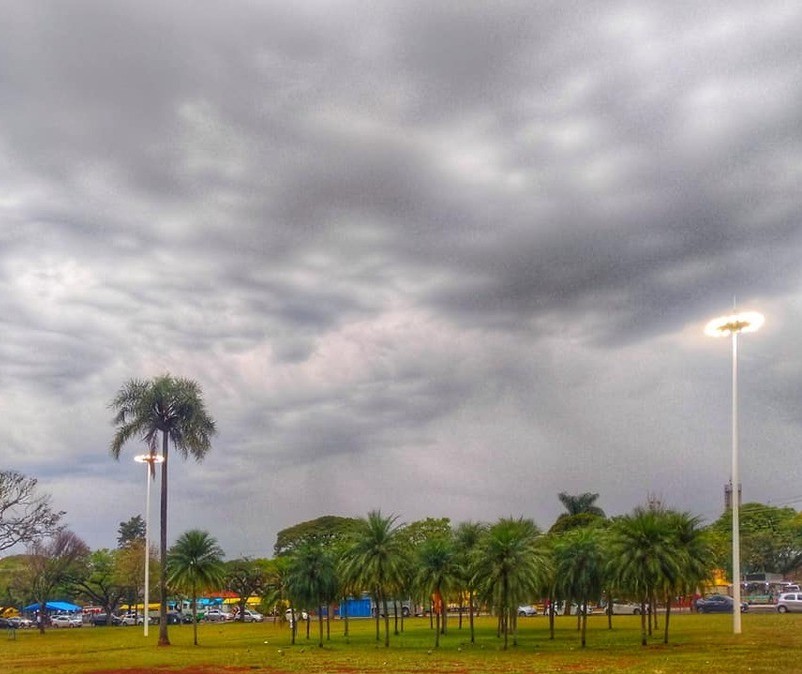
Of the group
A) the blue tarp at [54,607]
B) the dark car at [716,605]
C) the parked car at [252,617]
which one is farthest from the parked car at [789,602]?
the blue tarp at [54,607]

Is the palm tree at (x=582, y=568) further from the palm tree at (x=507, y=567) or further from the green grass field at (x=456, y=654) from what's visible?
the palm tree at (x=507, y=567)

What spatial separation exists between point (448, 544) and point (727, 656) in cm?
2076

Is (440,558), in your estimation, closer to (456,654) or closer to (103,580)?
(456,654)

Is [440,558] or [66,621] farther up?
[440,558]

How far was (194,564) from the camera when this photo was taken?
65438mm

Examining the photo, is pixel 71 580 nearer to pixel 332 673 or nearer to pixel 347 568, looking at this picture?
pixel 347 568

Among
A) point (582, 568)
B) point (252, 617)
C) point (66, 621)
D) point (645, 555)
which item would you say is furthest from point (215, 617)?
point (645, 555)

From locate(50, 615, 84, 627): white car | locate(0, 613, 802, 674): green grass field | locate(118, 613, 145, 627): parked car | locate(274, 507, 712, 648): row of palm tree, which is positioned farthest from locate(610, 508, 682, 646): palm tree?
locate(50, 615, 84, 627): white car

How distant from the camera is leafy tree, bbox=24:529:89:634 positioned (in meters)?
96.5

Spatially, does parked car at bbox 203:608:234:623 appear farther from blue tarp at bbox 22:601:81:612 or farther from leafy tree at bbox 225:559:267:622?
blue tarp at bbox 22:601:81:612

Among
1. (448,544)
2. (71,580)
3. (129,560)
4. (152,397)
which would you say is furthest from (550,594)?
(71,580)

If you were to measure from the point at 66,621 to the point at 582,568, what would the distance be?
294 feet

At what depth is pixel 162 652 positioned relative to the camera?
5841 cm

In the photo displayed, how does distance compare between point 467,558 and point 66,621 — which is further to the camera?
point 66,621
